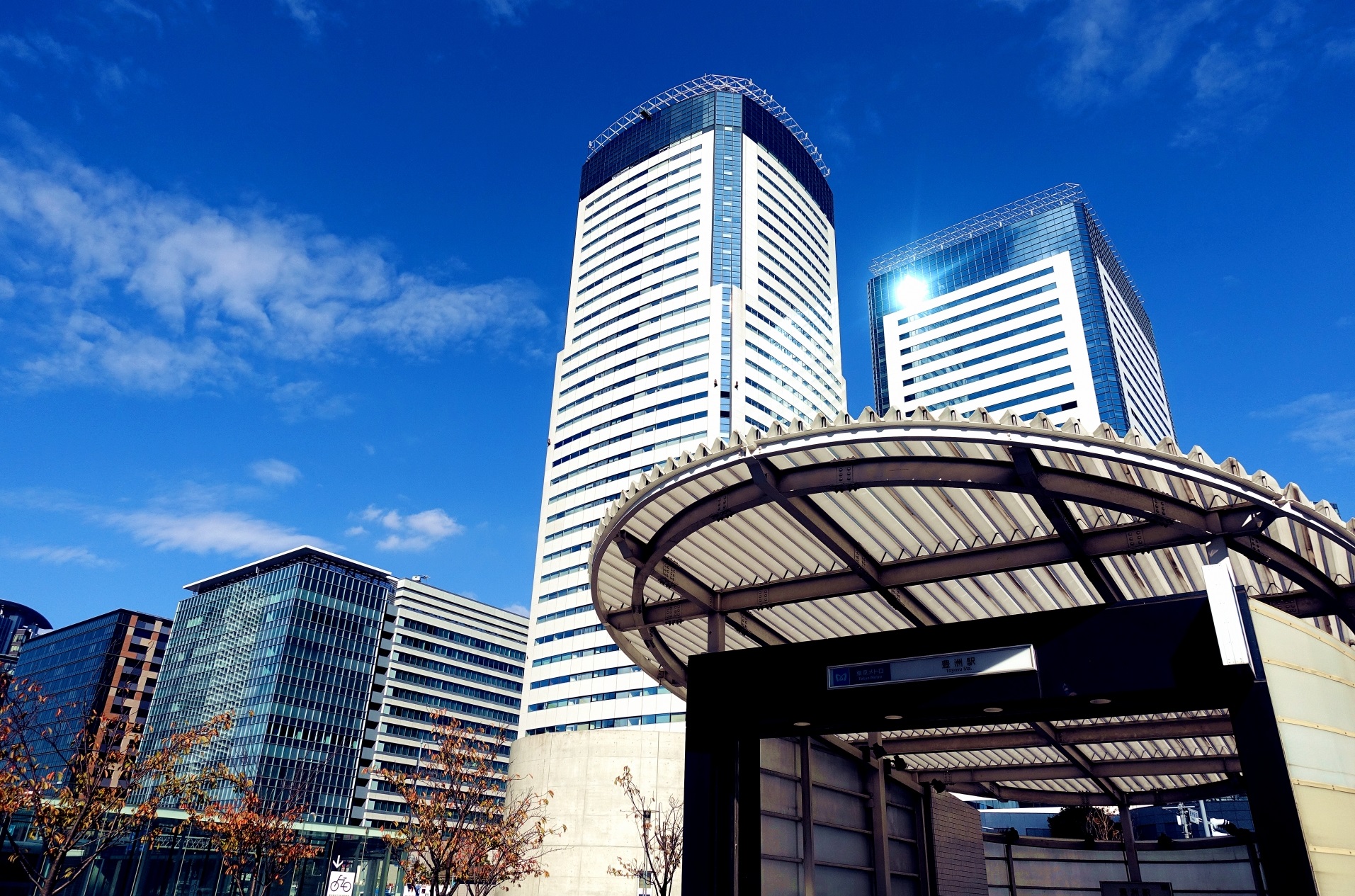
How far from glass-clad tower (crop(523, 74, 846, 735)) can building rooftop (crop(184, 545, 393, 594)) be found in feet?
109

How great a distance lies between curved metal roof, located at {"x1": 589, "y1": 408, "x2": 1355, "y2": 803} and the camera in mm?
11977

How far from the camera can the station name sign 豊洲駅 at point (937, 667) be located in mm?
12922

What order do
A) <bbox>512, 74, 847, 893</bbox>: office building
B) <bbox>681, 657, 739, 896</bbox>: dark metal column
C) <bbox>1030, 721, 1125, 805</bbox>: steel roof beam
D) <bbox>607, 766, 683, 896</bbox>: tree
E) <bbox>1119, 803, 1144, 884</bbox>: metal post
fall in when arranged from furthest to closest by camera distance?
1. <bbox>512, 74, 847, 893</bbox>: office building
2. <bbox>607, 766, 683, 896</bbox>: tree
3. <bbox>1119, 803, 1144, 884</bbox>: metal post
4. <bbox>1030, 721, 1125, 805</bbox>: steel roof beam
5. <bbox>681, 657, 739, 896</bbox>: dark metal column

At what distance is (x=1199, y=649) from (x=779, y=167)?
118 m

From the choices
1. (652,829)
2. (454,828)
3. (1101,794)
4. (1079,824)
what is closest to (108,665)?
(652,829)

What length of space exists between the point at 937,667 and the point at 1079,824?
3655 centimetres

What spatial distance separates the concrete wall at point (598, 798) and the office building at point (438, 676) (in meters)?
44.6

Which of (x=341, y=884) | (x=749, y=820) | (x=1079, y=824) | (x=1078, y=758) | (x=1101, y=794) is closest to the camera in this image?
(x=749, y=820)

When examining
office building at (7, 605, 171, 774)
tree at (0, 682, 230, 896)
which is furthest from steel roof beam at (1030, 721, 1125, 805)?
office building at (7, 605, 171, 774)

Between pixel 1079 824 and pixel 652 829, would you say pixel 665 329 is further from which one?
pixel 1079 824

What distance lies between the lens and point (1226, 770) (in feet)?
83.2

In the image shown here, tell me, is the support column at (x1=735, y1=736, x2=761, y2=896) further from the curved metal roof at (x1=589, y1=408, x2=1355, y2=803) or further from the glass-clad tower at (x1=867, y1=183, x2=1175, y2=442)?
the glass-clad tower at (x1=867, y1=183, x2=1175, y2=442)

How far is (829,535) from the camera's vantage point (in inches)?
605

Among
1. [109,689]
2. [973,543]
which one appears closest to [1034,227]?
[973,543]
